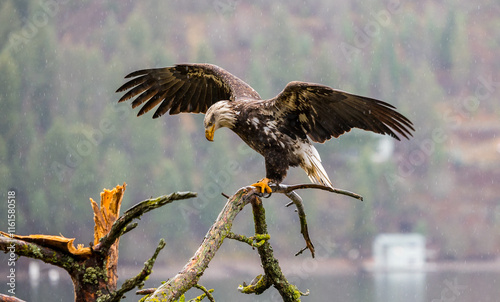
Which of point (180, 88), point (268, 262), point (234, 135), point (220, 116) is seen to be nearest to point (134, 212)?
point (268, 262)

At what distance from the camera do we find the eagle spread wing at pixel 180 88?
294 cm

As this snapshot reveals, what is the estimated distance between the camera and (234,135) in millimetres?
15352

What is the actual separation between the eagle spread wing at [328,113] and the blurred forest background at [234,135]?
10871 millimetres

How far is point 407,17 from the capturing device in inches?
770

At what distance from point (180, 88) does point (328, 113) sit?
74 cm

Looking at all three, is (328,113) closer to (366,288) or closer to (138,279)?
(138,279)

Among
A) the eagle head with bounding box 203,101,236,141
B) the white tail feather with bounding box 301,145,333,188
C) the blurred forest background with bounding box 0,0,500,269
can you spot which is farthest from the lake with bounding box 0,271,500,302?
the eagle head with bounding box 203,101,236,141

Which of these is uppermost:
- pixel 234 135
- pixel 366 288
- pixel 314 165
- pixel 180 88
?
pixel 234 135

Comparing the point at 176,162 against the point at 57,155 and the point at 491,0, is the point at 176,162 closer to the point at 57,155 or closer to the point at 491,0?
the point at 57,155

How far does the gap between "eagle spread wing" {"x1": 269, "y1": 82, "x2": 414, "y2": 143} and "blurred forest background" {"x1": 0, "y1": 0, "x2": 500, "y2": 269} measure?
10.9m

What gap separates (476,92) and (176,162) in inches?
358

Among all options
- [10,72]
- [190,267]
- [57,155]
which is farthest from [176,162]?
[190,267]

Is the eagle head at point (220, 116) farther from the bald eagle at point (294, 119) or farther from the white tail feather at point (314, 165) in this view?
the white tail feather at point (314, 165)

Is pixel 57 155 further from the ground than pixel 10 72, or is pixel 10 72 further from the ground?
pixel 10 72
